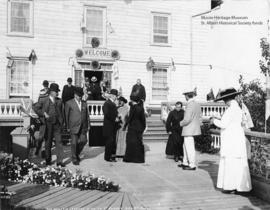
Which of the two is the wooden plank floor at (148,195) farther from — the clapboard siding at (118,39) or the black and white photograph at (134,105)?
the clapboard siding at (118,39)

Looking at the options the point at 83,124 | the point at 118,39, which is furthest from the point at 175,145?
the point at 118,39

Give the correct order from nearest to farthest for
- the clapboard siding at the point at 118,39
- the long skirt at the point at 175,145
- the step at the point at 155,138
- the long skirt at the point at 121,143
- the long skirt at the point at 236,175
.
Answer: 1. the long skirt at the point at 236,175
2. the long skirt at the point at 175,145
3. the long skirt at the point at 121,143
4. the step at the point at 155,138
5. the clapboard siding at the point at 118,39

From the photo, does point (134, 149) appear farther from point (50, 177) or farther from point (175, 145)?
point (50, 177)

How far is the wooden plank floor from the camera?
5784 mm

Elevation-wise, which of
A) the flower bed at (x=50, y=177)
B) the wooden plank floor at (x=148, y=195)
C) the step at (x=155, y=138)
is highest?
the flower bed at (x=50, y=177)

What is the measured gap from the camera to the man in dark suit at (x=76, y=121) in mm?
9398

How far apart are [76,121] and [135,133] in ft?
5.52

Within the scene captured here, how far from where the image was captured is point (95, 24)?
64.7 feet

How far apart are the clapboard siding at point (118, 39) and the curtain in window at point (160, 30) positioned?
0.39 metres

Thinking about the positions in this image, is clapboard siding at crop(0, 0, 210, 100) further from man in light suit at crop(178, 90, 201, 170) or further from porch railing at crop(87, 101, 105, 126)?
man in light suit at crop(178, 90, 201, 170)


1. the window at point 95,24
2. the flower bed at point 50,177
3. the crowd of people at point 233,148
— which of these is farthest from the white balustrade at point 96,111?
the crowd of people at point 233,148

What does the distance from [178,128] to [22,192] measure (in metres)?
5.47

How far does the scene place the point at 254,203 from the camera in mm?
6270

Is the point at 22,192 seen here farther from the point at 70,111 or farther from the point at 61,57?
the point at 61,57
